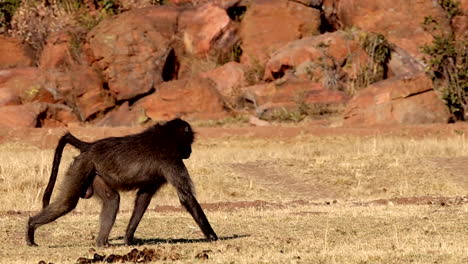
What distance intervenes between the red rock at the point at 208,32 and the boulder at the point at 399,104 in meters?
8.69

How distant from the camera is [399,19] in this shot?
36.1m

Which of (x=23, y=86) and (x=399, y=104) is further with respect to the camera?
(x=23, y=86)

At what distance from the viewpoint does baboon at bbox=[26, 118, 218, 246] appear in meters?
11.0

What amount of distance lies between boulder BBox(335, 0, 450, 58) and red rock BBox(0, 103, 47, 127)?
1229cm

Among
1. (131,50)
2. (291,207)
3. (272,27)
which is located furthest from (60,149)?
(272,27)

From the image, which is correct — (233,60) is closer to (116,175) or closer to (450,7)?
(450,7)

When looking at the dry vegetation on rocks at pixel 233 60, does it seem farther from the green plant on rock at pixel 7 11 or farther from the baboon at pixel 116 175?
the baboon at pixel 116 175

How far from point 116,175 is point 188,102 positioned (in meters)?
21.1

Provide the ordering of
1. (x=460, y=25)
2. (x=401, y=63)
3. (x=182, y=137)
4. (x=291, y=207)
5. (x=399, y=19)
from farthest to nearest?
(x=460, y=25) → (x=399, y=19) → (x=401, y=63) → (x=291, y=207) → (x=182, y=137)

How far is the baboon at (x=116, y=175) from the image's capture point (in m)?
11.0

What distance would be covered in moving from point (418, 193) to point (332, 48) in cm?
1537

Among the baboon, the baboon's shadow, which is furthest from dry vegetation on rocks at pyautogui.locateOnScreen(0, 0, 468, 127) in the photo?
the baboon

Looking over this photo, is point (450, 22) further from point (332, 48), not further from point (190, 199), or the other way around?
point (190, 199)

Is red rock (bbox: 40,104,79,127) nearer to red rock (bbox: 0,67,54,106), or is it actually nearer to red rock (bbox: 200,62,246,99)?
red rock (bbox: 0,67,54,106)
